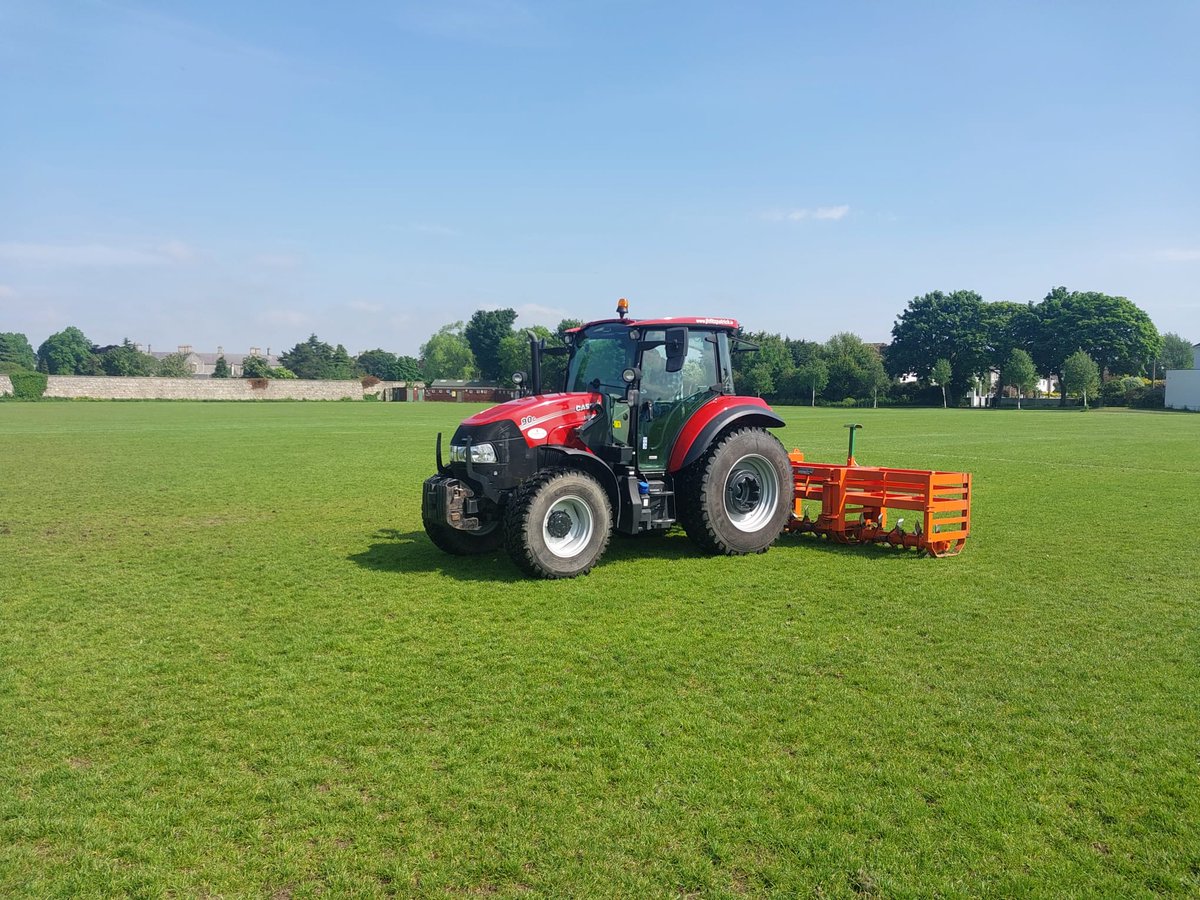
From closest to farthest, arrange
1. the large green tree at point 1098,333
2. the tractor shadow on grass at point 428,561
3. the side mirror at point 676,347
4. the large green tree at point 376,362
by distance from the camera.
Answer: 1. the side mirror at point 676,347
2. the tractor shadow on grass at point 428,561
3. the large green tree at point 1098,333
4. the large green tree at point 376,362

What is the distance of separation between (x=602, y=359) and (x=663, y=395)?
2.52 ft

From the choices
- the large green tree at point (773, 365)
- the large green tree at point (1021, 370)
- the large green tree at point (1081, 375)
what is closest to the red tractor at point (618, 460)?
the large green tree at point (773, 365)

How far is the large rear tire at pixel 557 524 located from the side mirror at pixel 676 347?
1.47 metres

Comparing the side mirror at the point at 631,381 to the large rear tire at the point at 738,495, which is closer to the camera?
the side mirror at the point at 631,381

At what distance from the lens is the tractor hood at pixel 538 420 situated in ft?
28.3

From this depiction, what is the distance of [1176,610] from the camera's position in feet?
24.0

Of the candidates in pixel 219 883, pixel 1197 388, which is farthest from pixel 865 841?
pixel 1197 388

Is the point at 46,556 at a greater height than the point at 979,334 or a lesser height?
lesser

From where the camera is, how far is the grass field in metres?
3.58

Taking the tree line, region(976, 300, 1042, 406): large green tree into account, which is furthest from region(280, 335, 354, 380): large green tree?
region(976, 300, 1042, 406): large green tree

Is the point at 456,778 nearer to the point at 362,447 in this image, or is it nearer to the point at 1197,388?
the point at 362,447

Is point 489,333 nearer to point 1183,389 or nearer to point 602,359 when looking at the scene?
point 1183,389

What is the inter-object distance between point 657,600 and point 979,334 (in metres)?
87.4

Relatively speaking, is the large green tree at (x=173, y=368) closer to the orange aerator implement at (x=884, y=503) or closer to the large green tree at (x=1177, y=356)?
the large green tree at (x=1177, y=356)
